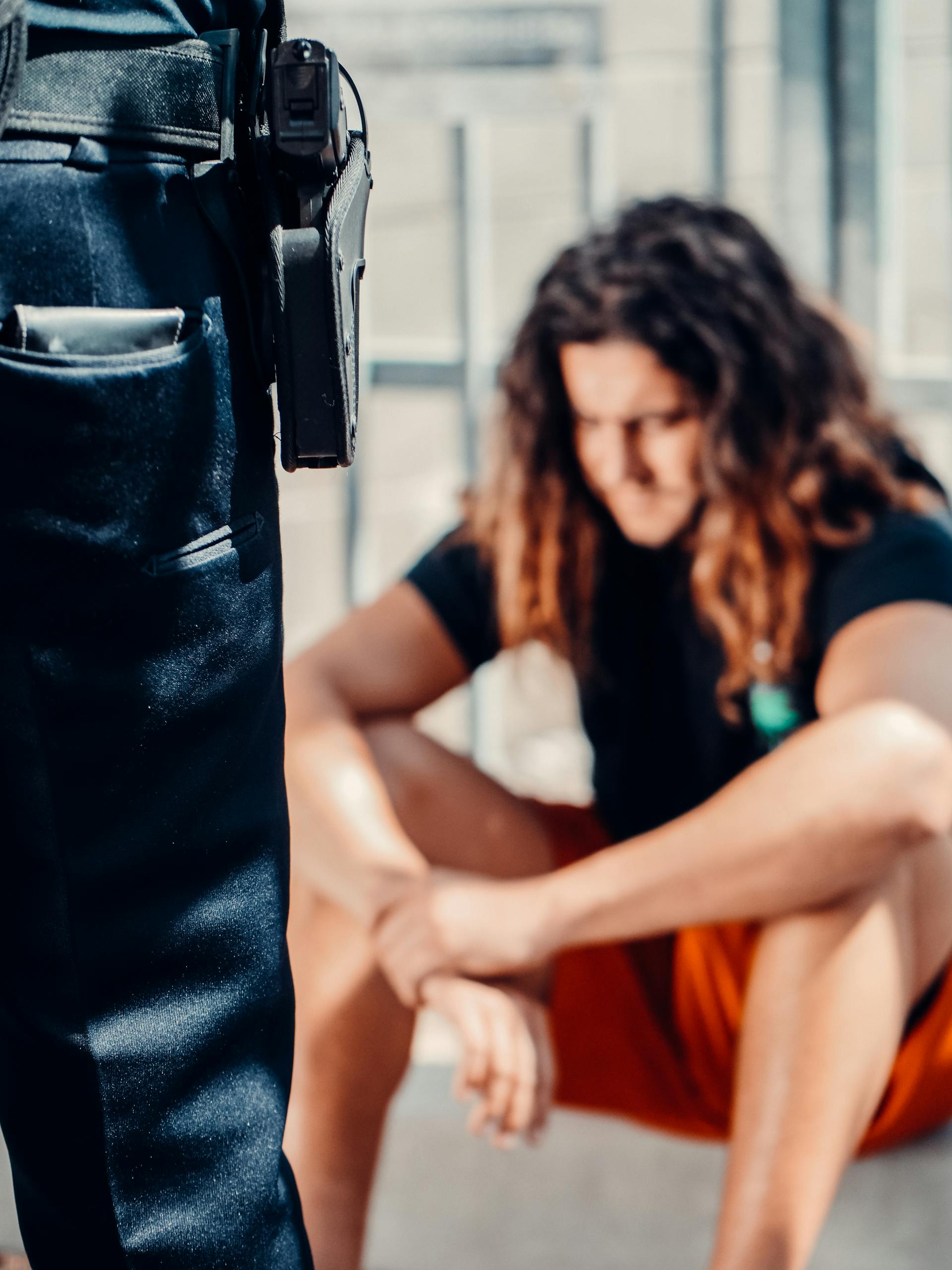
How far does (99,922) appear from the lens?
0.71 metres

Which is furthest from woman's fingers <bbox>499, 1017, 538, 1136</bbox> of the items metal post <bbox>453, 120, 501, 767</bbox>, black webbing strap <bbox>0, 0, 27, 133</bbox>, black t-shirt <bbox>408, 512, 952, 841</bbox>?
metal post <bbox>453, 120, 501, 767</bbox>

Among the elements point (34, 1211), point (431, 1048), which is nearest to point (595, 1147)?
point (431, 1048)

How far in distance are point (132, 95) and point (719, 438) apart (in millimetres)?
860

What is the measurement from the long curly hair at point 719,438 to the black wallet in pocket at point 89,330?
824 mm

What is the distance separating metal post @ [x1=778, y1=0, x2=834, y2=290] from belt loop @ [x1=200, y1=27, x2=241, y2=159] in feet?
4.66

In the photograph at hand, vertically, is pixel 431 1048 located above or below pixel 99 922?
below

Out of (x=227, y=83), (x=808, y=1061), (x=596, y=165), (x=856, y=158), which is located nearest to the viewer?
(x=227, y=83)

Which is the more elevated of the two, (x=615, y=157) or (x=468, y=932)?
(x=615, y=157)

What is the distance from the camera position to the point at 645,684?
1579mm

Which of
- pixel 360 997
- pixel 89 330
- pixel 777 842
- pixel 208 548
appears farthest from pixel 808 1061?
pixel 89 330

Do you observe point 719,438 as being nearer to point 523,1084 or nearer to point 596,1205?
point 523,1084

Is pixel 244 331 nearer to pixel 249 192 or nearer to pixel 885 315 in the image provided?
pixel 249 192

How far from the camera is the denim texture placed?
2.11ft

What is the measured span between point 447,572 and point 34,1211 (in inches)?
36.4
